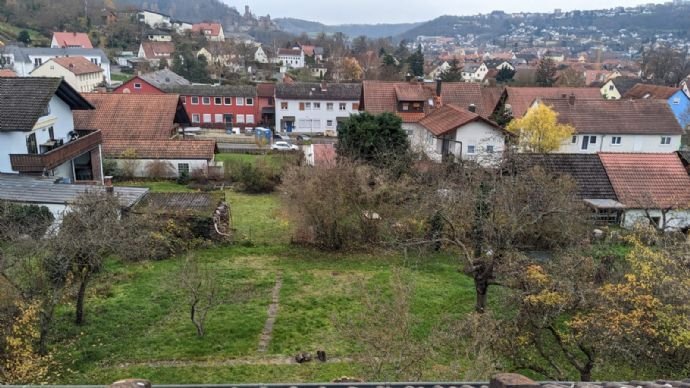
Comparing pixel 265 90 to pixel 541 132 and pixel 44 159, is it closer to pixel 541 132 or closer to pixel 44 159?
pixel 541 132

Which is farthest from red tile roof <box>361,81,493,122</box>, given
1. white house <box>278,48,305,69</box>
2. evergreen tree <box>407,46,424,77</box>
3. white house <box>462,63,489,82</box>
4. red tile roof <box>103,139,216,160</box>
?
white house <box>462,63,489,82</box>

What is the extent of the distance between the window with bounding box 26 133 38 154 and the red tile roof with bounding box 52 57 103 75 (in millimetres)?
48190

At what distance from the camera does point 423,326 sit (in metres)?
15.2

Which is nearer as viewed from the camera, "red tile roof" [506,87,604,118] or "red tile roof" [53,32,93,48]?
"red tile roof" [506,87,604,118]

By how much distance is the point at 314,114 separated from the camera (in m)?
53.1

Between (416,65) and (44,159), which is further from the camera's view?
(416,65)

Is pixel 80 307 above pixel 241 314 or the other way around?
above

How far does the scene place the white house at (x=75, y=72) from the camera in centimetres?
6450

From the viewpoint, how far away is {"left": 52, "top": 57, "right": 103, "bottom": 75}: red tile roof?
216 feet

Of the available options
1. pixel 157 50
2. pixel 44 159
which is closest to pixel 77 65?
pixel 157 50

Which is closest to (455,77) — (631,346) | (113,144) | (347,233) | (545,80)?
(545,80)

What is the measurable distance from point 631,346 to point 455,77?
59.6 m

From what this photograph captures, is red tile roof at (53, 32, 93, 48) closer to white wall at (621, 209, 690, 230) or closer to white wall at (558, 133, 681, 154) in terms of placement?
white wall at (558, 133, 681, 154)

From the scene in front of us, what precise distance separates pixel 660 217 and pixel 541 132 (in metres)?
8.93
